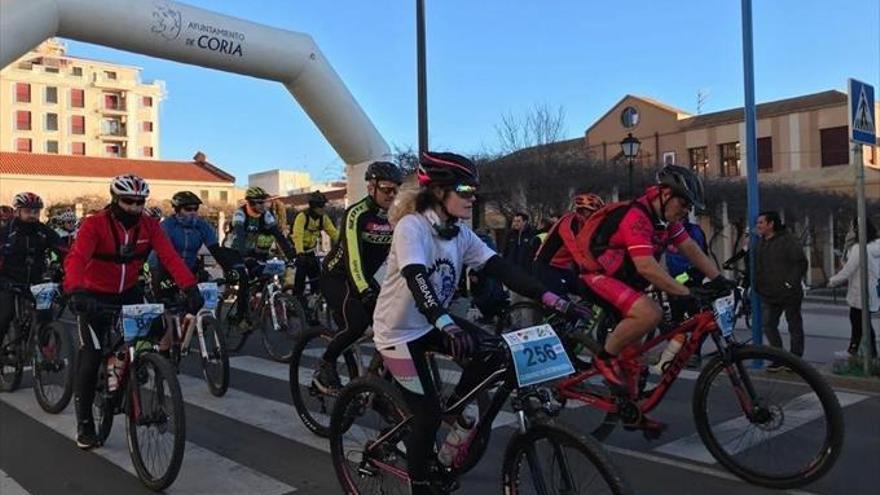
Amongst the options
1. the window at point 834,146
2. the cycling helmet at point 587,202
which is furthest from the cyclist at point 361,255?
the window at point 834,146

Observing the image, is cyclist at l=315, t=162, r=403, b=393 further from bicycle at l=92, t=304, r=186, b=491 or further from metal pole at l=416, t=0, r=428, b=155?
metal pole at l=416, t=0, r=428, b=155

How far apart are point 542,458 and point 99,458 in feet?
11.9

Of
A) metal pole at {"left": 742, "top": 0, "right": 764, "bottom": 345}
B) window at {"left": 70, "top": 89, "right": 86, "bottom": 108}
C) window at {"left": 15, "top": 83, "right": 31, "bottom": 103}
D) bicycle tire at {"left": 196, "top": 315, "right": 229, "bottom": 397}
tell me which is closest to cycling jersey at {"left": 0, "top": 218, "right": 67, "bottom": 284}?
bicycle tire at {"left": 196, "top": 315, "right": 229, "bottom": 397}

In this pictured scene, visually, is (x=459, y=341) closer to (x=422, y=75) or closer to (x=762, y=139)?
(x=422, y=75)

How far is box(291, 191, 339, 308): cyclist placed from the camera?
9.77 m

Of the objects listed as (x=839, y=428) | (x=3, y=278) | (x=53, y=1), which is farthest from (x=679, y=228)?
(x=53, y=1)

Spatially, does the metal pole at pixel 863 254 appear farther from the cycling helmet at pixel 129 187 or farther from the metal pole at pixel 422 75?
the cycling helmet at pixel 129 187

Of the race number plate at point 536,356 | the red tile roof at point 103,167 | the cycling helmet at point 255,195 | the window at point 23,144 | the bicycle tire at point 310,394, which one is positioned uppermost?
the window at point 23,144

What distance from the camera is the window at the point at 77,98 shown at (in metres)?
95.8

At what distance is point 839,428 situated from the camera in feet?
→ 15.1

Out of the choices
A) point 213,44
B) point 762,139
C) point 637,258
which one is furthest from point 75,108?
point 637,258

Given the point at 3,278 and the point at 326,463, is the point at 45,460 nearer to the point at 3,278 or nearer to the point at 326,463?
the point at 326,463

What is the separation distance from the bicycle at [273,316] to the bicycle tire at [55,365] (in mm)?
2190

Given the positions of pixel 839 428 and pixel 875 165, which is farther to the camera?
pixel 875 165
